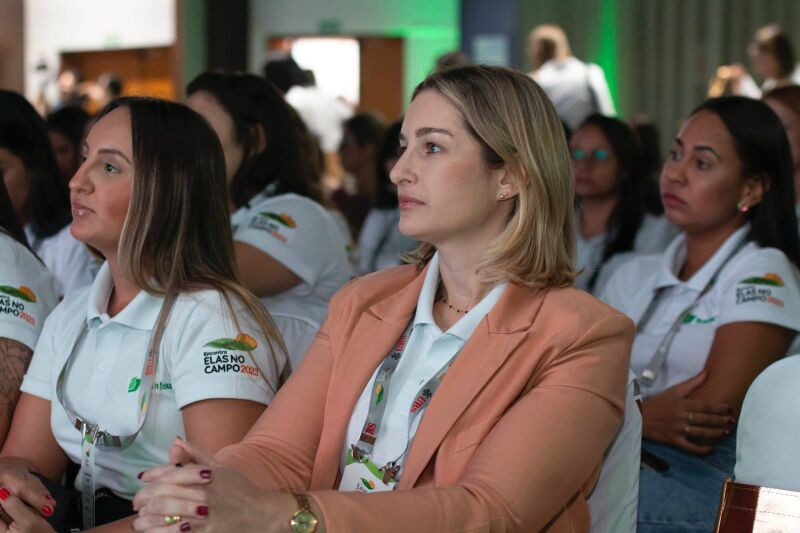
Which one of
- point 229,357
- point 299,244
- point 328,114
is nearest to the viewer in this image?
point 229,357

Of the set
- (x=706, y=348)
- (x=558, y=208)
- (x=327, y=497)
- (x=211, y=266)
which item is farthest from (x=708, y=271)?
(x=327, y=497)

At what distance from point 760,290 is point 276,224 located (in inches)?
52.7

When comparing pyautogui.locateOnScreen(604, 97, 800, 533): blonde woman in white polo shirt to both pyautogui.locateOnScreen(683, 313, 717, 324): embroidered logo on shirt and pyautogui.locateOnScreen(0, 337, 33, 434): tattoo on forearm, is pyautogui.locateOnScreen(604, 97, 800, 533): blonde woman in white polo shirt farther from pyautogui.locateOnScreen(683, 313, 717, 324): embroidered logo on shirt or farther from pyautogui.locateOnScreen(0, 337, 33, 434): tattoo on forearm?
pyautogui.locateOnScreen(0, 337, 33, 434): tattoo on forearm

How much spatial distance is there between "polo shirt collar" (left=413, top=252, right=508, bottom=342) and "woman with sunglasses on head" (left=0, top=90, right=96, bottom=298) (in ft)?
5.50

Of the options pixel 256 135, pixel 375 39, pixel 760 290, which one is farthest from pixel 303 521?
pixel 375 39

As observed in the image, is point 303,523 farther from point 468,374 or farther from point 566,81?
point 566,81

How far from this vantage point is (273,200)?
3221mm

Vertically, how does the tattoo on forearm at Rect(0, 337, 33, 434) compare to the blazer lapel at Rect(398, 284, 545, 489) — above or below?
below

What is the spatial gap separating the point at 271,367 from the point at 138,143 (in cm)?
53

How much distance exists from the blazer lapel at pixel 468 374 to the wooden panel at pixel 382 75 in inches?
340

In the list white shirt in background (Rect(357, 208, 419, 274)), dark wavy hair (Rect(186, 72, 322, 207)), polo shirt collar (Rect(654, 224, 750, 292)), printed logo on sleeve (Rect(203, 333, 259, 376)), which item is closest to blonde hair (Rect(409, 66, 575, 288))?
printed logo on sleeve (Rect(203, 333, 259, 376))

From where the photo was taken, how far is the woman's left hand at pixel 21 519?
1.86 meters

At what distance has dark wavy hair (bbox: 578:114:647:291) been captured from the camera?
4102 millimetres

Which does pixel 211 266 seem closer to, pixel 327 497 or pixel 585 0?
pixel 327 497
